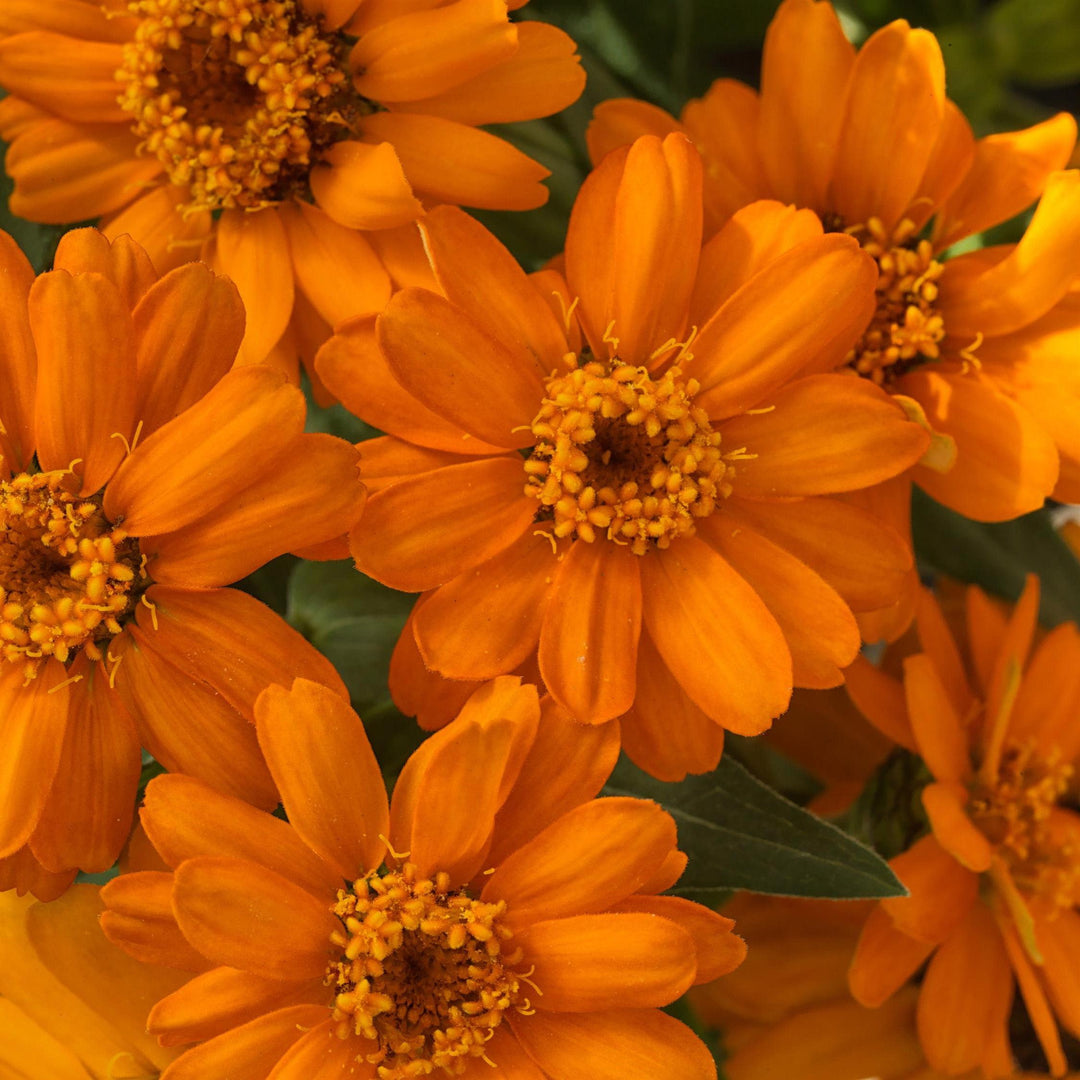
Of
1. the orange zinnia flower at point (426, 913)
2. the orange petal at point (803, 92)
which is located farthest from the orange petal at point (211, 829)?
the orange petal at point (803, 92)

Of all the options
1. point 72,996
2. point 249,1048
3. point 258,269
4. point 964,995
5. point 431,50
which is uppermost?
point 431,50

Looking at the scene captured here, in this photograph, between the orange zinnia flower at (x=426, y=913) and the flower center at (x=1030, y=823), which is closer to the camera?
the orange zinnia flower at (x=426, y=913)

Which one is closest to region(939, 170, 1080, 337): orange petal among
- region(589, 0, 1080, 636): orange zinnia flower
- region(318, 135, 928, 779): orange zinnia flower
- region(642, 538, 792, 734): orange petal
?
region(589, 0, 1080, 636): orange zinnia flower

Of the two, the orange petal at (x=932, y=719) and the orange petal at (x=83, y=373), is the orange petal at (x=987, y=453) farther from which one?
the orange petal at (x=83, y=373)

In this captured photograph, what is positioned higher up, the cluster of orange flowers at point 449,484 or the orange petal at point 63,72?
the orange petal at point 63,72

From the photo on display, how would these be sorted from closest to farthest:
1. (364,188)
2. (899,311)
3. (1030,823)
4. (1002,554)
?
(364,188), (899,311), (1030,823), (1002,554)

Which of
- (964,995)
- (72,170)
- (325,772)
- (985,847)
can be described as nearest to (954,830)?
(985,847)

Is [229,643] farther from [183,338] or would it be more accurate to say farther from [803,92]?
[803,92]

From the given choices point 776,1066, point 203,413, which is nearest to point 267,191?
point 203,413
